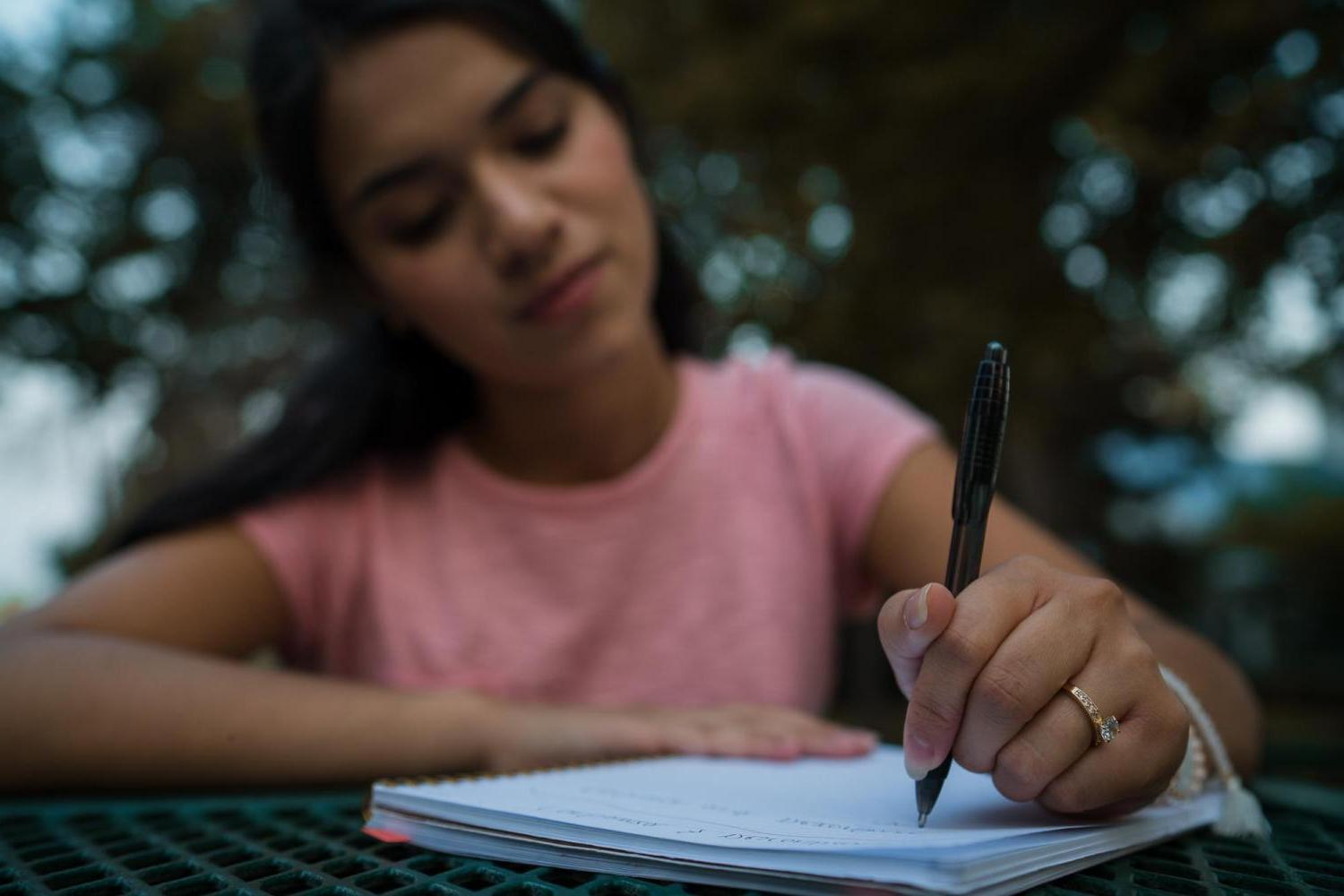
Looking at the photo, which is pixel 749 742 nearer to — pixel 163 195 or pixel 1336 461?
pixel 163 195

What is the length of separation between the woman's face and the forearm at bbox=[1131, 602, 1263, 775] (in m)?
0.77

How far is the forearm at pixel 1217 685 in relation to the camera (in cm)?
88

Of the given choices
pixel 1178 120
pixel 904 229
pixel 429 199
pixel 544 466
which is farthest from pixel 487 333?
pixel 904 229

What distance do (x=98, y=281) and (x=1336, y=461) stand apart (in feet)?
28.8

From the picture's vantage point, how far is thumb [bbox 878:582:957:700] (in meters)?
0.51

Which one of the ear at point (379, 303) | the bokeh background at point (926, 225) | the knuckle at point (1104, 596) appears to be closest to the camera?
the knuckle at point (1104, 596)

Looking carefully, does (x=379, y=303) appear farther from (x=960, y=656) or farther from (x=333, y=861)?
(x=960, y=656)

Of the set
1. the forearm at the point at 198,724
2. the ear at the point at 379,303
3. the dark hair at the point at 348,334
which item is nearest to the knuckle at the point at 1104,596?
the forearm at the point at 198,724

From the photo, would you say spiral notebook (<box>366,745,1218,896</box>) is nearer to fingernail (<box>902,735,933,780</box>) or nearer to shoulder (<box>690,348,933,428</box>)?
fingernail (<box>902,735,933,780</box>)

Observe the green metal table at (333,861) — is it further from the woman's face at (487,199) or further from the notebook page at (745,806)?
the woman's face at (487,199)

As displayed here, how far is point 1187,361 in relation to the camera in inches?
157

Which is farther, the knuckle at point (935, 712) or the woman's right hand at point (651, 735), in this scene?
the woman's right hand at point (651, 735)

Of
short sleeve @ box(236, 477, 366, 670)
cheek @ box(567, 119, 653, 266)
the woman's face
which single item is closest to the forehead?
the woman's face

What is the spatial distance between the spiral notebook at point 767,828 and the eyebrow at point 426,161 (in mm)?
867
